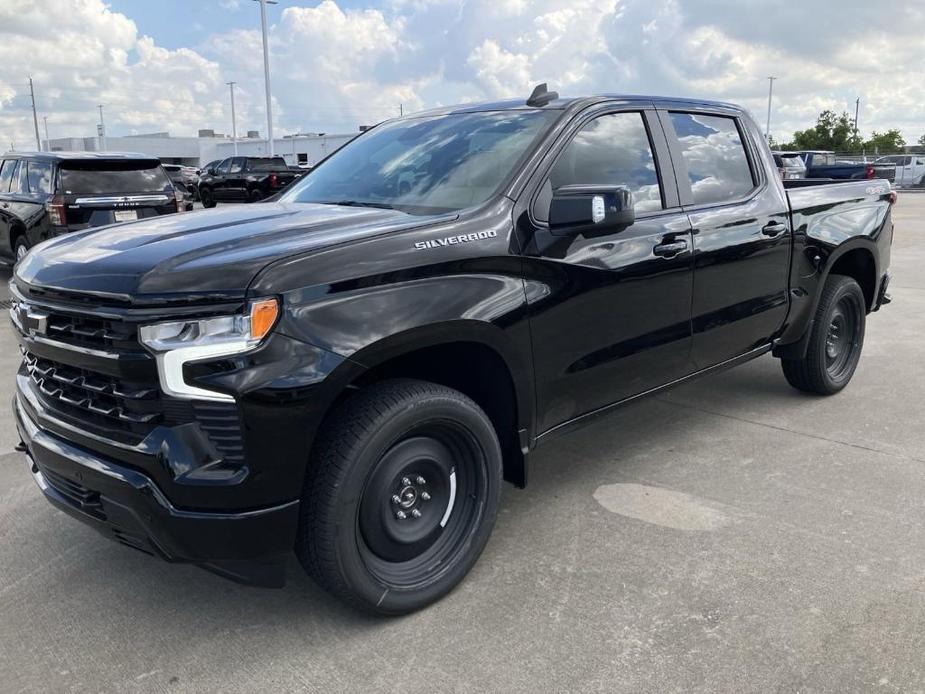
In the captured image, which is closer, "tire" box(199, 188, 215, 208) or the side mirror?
the side mirror

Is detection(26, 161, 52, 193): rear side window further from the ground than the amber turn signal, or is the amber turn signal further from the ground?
detection(26, 161, 52, 193): rear side window

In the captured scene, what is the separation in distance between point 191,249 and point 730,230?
2.73 m

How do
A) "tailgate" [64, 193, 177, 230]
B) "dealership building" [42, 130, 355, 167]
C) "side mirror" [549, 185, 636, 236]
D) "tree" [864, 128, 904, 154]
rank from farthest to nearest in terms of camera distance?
1. "dealership building" [42, 130, 355, 167]
2. "tree" [864, 128, 904, 154]
3. "tailgate" [64, 193, 177, 230]
4. "side mirror" [549, 185, 636, 236]

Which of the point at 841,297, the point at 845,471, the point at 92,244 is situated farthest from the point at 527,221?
the point at 841,297

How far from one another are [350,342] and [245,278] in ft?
1.24

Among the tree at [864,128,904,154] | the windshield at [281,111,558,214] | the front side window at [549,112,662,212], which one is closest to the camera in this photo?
the windshield at [281,111,558,214]

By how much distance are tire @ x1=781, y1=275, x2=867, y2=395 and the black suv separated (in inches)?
281

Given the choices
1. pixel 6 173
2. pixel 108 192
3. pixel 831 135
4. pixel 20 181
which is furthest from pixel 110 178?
pixel 831 135

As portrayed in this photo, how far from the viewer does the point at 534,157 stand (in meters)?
3.33

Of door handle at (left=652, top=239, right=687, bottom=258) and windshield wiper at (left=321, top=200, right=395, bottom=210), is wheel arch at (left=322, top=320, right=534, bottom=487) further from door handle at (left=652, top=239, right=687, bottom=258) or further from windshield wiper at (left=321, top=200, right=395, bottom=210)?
door handle at (left=652, top=239, right=687, bottom=258)

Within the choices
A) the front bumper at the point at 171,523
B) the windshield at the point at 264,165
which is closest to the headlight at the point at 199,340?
the front bumper at the point at 171,523

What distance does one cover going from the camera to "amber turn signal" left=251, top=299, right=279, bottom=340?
94.1 inches

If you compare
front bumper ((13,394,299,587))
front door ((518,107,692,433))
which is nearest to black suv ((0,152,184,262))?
front door ((518,107,692,433))

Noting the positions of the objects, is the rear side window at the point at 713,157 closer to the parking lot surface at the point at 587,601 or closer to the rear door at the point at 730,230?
the rear door at the point at 730,230
